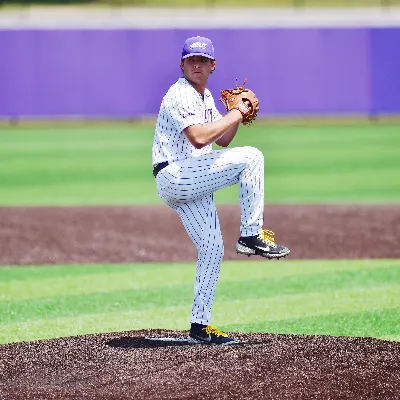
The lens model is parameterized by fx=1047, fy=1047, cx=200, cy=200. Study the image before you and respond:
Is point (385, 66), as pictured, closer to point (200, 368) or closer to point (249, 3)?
point (249, 3)

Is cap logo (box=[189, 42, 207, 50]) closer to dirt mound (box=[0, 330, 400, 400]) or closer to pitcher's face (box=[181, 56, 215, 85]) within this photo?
pitcher's face (box=[181, 56, 215, 85])

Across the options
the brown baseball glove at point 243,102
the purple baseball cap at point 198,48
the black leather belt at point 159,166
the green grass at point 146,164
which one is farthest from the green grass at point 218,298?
the green grass at point 146,164

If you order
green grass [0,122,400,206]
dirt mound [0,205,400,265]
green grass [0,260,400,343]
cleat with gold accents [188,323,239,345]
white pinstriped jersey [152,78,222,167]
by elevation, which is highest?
white pinstriped jersey [152,78,222,167]

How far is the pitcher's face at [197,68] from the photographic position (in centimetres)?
561

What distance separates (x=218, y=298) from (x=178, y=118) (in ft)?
7.96

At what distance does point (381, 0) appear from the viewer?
24.8m

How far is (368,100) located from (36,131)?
6716mm

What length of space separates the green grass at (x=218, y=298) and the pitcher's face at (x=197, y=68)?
5.66 feet

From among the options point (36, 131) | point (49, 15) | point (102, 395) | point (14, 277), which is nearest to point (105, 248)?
point (14, 277)

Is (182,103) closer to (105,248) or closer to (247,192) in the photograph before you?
(247,192)

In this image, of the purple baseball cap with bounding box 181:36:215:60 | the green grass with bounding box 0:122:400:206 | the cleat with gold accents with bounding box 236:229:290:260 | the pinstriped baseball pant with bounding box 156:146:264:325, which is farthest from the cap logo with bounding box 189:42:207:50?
the green grass with bounding box 0:122:400:206

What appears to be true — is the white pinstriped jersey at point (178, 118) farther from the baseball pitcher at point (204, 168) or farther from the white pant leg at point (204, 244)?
the white pant leg at point (204, 244)

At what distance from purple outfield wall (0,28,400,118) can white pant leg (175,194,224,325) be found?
49.8ft

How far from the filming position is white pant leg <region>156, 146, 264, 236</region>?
550 cm
